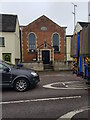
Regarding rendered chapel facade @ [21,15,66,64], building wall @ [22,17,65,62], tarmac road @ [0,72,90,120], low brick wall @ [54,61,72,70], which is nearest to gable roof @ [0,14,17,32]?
rendered chapel facade @ [21,15,66,64]

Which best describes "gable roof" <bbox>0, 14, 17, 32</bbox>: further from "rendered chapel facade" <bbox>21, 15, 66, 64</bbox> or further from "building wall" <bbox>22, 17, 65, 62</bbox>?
"building wall" <bbox>22, 17, 65, 62</bbox>

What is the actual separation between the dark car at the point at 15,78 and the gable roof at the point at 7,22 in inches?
577

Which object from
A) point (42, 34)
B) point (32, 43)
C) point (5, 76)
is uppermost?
point (42, 34)

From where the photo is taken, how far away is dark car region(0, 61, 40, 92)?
726 centimetres

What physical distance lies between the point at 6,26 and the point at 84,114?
19.9m

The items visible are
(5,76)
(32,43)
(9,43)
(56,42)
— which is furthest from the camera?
(56,42)

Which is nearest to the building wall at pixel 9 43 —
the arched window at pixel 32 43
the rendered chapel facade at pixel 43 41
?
the rendered chapel facade at pixel 43 41

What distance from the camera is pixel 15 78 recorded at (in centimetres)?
735

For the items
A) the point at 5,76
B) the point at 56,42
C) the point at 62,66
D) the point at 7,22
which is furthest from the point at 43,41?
the point at 5,76

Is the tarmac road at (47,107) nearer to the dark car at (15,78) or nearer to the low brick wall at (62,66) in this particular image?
the dark car at (15,78)

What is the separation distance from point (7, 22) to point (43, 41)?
7.53 meters

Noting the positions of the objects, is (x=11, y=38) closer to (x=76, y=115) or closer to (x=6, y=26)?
(x=6, y=26)

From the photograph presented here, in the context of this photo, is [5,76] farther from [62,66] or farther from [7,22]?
[7,22]

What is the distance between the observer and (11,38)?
68.7ft
